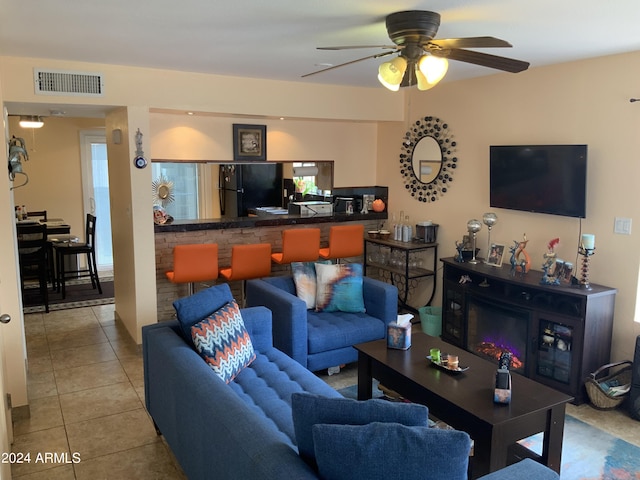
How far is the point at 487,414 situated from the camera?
2.52 metres

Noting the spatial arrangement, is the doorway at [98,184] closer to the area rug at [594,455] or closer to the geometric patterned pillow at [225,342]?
the geometric patterned pillow at [225,342]

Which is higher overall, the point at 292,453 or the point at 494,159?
the point at 494,159

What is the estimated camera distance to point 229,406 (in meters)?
2.16

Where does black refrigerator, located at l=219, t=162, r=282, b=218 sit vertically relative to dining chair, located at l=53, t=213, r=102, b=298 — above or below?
above

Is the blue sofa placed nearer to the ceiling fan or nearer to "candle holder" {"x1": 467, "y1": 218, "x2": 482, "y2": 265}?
the ceiling fan

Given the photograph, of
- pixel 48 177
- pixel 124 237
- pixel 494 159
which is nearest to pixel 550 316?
pixel 494 159

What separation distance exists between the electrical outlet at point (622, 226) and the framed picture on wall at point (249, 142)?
10.9 ft

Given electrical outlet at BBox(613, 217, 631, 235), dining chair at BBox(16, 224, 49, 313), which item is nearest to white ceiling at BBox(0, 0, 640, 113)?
electrical outlet at BBox(613, 217, 631, 235)

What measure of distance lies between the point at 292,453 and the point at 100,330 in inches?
159

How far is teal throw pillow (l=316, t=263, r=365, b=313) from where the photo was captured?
4.38m

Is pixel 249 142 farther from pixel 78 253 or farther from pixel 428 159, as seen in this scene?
pixel 78 253

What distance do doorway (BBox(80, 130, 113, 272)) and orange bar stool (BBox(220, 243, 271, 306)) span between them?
12.3ft

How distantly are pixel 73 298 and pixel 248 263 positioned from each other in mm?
2806

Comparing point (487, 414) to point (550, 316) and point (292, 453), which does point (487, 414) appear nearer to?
point (292, 453)
